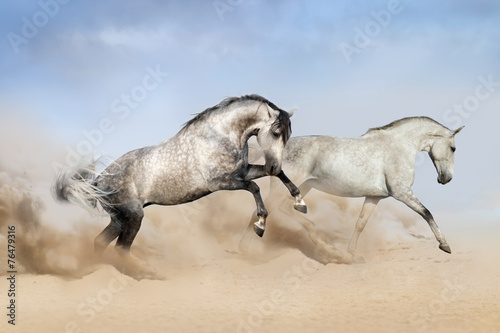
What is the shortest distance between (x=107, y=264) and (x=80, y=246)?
2.61 feet

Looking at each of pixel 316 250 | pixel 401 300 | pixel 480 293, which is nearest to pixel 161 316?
pixel 401 300

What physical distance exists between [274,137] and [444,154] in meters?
4.62

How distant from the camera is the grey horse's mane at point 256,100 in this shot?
733 cm

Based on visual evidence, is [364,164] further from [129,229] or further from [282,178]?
[129,229]

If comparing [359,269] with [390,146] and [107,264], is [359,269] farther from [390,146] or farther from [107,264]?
[107,264]

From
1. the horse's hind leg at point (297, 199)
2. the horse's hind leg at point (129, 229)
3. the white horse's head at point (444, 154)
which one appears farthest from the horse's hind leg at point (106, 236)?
the white horse's head at point (444, 154)

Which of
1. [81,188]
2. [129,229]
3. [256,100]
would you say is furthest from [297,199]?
Answer: [81,188]

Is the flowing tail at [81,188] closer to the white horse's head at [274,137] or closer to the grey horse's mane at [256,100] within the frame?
the grey horse's mane at [256,100]

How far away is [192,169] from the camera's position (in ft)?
25.0

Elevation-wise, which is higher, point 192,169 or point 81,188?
point 192,169

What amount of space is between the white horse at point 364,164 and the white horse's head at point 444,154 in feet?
0.06

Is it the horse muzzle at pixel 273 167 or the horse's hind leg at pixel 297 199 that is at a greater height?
the horse muzzle at pixel 273 167

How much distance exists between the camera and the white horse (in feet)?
33.0

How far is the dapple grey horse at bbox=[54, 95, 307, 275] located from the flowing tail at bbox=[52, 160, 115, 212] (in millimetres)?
14
